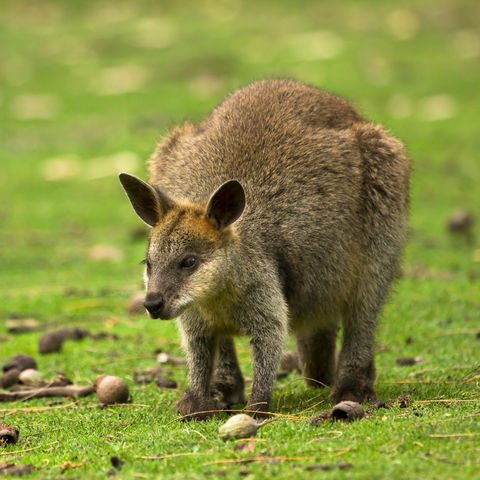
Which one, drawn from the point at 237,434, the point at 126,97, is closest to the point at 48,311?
the point at 237,434

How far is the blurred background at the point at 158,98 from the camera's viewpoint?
387 inches

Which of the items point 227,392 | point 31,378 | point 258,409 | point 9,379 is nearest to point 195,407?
point 258,409

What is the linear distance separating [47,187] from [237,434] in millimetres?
9622

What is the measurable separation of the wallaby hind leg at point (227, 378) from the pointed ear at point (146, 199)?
33.7 inches

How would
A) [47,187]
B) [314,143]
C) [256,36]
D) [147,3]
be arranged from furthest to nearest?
[147,3], [256,36], [47,187], [314,143]

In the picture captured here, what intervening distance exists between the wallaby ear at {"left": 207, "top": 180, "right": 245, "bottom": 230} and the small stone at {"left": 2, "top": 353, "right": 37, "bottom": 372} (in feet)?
6.70

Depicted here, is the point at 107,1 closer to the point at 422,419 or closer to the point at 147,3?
the point at 147,3

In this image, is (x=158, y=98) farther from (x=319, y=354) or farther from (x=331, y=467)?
(x=331, y=467)

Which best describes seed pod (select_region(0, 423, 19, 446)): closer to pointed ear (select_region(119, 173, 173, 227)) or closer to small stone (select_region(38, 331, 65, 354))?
pointed ear (select_region(119, 173, 173, 227))

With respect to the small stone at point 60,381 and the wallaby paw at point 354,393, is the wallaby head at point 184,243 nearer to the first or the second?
the wallaby paw at point 354,393

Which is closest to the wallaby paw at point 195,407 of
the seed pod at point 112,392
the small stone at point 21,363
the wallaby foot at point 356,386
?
the seed pod at point 112,392

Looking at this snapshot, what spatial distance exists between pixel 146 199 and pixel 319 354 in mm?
1636

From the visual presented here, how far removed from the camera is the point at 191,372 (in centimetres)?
517

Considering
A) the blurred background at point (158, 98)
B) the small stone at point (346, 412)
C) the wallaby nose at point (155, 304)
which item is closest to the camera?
the small stone at point (346, 412)
